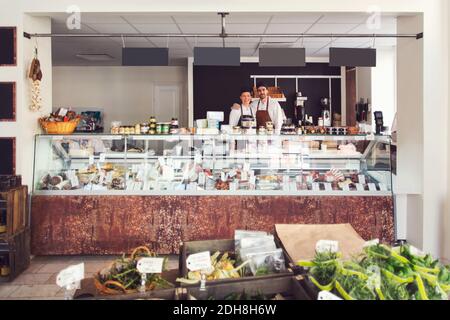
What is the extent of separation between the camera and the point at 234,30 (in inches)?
280

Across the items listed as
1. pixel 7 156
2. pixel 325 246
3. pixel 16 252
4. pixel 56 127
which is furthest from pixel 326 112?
pixel 325 246

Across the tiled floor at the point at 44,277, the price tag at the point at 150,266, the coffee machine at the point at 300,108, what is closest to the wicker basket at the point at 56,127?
the tiled floor at the point at 44,277

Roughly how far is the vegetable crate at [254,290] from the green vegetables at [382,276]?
0.35 ft

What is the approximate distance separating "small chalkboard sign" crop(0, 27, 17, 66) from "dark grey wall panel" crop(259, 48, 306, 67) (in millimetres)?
2591

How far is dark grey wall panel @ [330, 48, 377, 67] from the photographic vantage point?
5.17 metres

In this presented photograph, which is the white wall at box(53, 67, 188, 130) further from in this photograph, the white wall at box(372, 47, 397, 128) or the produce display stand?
the produce display stand

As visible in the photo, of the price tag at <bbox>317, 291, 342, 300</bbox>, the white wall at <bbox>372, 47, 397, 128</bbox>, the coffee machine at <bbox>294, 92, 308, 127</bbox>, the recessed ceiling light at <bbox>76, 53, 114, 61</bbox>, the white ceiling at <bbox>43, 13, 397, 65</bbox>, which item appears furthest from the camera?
the coffee machine at <bbox>294, 92, 308, 127</bbox>

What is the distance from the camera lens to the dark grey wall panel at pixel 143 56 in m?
5.16

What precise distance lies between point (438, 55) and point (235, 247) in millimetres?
3657

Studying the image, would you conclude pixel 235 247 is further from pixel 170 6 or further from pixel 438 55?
pixel 438 55

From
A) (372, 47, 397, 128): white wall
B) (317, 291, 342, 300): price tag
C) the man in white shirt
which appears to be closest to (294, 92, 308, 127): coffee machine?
(372, 47, 397, 128): white wall

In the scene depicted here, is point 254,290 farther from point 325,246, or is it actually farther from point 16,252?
point 16,252

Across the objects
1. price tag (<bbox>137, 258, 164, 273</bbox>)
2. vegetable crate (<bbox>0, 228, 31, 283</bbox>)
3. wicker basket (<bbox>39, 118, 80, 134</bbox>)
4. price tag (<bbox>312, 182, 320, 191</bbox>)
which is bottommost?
vegetable crate (<bbox>0, 228, 31, 283</bbox>)

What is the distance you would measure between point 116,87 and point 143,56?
631cm
